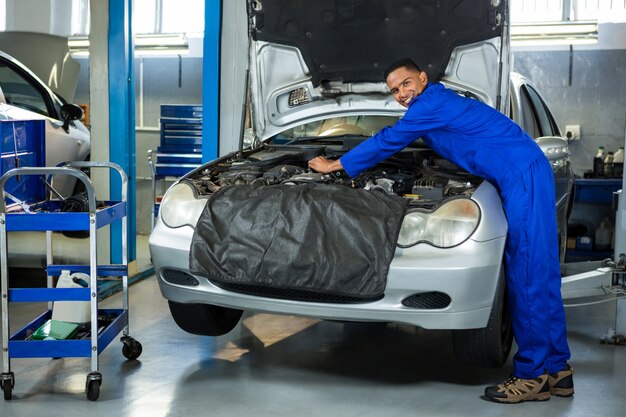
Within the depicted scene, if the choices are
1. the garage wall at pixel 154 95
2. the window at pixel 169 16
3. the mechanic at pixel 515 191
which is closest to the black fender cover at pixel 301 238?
the mechanic at pixel 515 191

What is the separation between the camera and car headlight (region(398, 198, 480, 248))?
3352 millimetres

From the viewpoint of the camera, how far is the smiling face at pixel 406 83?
3.75 meters

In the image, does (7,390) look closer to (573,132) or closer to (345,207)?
(345,207)

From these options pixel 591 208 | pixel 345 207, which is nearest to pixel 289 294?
pixel 345 207

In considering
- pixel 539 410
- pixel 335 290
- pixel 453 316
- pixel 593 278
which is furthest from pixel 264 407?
pixel 593 278

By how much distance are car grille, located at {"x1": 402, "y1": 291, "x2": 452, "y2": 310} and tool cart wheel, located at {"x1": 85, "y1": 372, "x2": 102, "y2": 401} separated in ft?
4.32

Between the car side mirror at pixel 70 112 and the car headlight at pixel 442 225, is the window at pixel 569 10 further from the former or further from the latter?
the car headlight at pixel 442 225

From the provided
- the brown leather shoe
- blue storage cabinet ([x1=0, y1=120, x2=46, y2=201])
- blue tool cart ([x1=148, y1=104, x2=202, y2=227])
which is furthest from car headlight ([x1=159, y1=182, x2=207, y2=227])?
blue tool cart ([x1=148, y1=104, x2=202, y2=227])

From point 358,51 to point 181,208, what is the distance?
141 cm

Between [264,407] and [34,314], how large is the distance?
2.17 meters

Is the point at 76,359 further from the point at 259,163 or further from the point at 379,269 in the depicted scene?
the point at 379,269

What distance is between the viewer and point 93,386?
3.50 meters

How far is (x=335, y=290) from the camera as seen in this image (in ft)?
11.1

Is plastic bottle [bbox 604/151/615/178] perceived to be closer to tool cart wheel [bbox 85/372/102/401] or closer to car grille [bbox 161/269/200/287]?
car grille [bbox 161/269/200/287]
